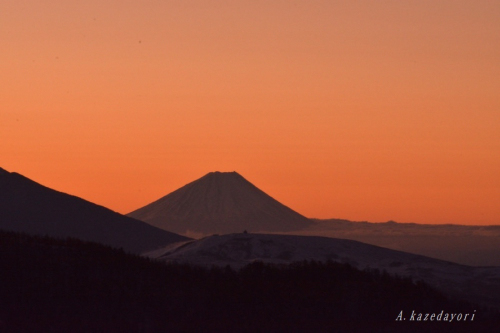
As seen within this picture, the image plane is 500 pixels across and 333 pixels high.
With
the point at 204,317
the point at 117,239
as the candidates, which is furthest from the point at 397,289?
the point at 117,239

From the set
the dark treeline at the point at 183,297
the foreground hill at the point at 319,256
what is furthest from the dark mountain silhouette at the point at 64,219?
the dark treeline at the point at 183,297

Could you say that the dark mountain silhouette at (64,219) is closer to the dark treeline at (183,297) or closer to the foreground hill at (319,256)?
the foreground hill at (319,256)

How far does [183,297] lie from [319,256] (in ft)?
205

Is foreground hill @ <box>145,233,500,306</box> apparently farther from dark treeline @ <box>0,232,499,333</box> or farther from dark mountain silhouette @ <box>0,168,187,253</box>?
dark treeline @ <box>0,232,499,333</box>

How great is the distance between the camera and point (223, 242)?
10356cm

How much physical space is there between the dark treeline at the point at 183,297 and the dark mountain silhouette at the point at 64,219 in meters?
79.3

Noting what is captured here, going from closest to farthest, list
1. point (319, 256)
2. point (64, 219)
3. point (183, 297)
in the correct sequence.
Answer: point (183, 297), point (319, 256), point (64, 219)

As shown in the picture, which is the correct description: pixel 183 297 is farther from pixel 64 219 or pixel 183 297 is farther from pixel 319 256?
pixel 64 219

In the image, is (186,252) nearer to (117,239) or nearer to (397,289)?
(117,239)

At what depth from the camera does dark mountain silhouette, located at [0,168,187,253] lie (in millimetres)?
130625

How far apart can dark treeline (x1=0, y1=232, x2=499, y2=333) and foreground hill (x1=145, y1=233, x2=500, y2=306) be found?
38968 mm

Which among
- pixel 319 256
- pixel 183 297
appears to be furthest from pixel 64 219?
pixel 183 297

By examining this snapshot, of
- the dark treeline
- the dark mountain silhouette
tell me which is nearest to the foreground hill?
the dark mountain silhouette

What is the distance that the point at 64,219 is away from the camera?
135625 millimetres
